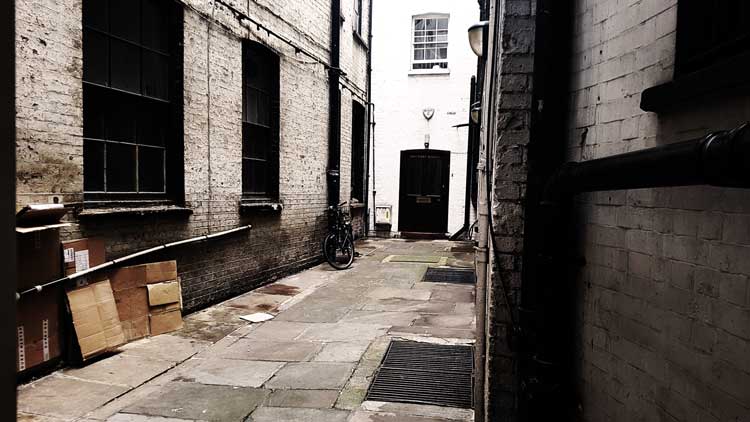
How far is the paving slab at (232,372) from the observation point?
4.37m

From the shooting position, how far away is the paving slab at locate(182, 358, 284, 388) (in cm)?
437

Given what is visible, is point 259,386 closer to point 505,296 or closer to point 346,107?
point 505,296

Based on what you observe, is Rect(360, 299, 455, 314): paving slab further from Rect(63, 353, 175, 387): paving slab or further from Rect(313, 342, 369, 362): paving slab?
Rect(63, 353, 175, 387): paving slab

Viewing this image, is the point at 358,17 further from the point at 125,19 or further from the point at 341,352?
the point at 341,352

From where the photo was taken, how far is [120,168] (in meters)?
5.39

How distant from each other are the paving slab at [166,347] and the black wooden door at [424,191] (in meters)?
10.5

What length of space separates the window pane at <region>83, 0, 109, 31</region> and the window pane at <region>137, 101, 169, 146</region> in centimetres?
91

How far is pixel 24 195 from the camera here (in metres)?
4.06

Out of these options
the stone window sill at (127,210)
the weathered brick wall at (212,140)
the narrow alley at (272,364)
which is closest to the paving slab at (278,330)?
the narrow alley at (272,364)

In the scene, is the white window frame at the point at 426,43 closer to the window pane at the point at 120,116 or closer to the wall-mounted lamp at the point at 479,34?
the wall-mounted lamp at the point at 479,34

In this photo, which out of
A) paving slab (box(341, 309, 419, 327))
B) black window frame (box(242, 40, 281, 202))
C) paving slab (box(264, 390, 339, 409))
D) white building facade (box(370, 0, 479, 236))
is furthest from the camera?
white building facade (box(370, 0, 479, 236))

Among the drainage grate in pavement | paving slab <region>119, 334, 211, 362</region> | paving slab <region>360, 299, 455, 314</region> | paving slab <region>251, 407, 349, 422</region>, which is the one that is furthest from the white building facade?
paving slab <region>251, 407, 349, 422</region>

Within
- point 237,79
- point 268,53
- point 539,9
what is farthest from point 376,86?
point 539,9

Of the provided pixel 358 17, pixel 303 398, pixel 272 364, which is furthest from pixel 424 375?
pixel 358 17
